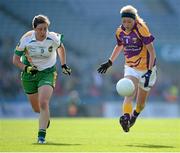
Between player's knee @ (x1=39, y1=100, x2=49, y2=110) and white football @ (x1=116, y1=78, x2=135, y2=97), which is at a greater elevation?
white football @ (x1=116, y1=78, x2=135, y2=97)

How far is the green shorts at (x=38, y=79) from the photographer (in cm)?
1064

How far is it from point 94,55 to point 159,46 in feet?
10.9

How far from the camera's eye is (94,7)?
35.4m

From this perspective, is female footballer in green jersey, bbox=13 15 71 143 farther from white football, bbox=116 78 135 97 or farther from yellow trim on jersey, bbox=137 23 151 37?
yellow trim on jersey, bbox=137 23 151 37

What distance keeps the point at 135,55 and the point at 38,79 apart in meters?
1.77

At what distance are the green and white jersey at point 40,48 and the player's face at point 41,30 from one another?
0.42 ft

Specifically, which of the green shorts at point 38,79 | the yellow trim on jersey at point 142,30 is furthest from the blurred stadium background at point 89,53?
the yellow trim on jersey at point 142,30

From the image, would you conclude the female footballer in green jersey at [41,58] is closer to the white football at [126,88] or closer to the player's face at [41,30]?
the player's face at [41,30]

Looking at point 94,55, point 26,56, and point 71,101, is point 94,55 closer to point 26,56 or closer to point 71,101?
point 71,101

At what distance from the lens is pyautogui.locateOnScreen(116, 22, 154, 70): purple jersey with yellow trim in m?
11.1

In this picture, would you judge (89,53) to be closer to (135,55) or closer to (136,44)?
(135,55)

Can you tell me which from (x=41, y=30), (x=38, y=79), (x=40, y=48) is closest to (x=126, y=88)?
(x=38, y=79)

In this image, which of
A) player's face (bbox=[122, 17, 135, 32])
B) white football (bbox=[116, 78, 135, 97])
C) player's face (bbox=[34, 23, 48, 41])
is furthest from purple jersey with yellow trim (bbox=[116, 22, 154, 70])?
player's face (bbox=[34, 23, 48, 41])

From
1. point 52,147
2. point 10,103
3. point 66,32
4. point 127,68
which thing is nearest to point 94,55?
point 66,32
